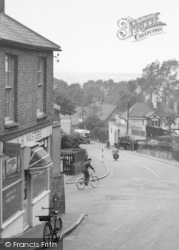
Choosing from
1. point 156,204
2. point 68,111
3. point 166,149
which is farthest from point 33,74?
point 68,111

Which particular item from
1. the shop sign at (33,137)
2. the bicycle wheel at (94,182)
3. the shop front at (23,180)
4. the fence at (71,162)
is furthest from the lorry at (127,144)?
the shop front at (23,180)

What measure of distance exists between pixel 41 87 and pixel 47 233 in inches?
244

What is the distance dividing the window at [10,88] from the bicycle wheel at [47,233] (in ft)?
10.3

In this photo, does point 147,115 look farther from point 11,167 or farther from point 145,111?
point 11,167

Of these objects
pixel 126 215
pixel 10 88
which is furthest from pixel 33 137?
pixel 126 215

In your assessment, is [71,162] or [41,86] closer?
[41,86]

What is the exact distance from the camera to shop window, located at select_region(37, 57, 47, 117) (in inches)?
807

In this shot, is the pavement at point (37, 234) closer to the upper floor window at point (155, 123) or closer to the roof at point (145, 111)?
the upper floor window at point (155, 123)

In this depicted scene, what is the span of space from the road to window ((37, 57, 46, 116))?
4.23 m

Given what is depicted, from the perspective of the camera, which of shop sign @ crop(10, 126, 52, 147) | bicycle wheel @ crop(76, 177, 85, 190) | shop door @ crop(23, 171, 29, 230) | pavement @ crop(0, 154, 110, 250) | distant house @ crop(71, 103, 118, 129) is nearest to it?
pavement @ crop(0, 154, 110, 250)

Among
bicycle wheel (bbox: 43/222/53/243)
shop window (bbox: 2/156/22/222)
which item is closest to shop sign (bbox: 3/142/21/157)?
shop window (bbox: 2/156/22/222)

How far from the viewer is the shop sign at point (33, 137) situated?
17.7 metres

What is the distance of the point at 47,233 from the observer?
16312mm

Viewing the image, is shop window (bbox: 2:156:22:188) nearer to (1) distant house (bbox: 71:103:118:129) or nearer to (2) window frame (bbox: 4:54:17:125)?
(2) window frame (bbox: 4:54:17:125)
